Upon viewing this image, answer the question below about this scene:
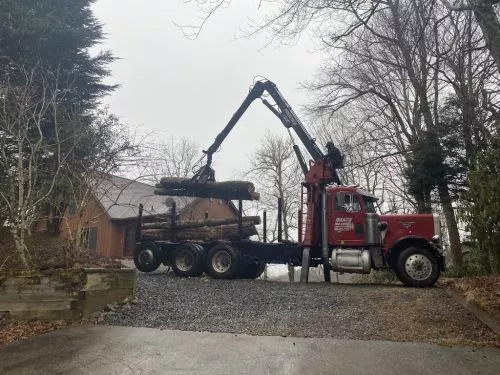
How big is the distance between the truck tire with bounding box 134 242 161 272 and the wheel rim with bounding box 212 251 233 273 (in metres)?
2.18

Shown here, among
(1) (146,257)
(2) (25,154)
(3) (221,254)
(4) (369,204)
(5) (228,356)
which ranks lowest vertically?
(5) (228,356)

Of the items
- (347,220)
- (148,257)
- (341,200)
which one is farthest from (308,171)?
(148,257)

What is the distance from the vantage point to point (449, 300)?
26.4ft

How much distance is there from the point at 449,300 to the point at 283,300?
3174 millimetres

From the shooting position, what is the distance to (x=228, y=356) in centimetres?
475

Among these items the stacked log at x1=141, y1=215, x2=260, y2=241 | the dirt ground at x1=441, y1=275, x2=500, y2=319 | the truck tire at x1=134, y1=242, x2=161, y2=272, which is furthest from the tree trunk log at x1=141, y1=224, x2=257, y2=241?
the dirt ground at x1=441, y1=275, x2=500, y2=319

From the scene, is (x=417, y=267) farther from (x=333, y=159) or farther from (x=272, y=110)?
(x=272, y=110)

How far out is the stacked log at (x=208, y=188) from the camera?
46.9 feet

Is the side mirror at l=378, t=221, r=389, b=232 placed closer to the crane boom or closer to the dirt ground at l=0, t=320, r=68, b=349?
the crane boom

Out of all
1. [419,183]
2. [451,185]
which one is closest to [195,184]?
[419,183]

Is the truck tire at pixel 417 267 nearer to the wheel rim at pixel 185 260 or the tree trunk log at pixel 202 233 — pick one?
the tree trunk log at pixel 202 233

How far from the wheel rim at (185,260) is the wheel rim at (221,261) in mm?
778

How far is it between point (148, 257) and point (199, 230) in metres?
1.96

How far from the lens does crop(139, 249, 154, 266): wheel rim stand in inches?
552
